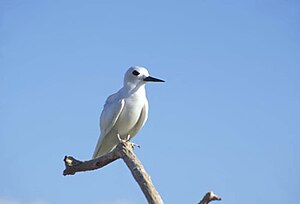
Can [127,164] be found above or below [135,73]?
below

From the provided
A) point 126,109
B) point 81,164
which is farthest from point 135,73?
point 81,164

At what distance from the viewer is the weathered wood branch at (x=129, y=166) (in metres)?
8.30

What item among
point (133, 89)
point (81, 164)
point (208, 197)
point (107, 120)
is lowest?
point (208, 197)

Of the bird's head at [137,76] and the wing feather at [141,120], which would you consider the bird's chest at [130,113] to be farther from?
the bird's head at [137,76]

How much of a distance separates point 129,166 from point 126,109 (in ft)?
7.13

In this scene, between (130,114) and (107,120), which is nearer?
(130,114)

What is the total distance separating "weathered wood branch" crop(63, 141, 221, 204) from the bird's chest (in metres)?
1.34

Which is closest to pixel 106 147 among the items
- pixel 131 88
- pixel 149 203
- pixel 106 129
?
pixel 106 129

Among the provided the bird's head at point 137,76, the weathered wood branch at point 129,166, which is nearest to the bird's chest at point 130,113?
the bird's head at point 137,76

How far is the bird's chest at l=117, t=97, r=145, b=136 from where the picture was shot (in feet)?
36.2

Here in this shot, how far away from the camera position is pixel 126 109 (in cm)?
1102

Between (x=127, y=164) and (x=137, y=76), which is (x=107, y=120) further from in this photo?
(x=127, y=164)

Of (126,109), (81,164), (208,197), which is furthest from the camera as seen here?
(126,109)

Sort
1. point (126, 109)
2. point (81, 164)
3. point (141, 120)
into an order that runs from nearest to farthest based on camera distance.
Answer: point (81, 164) < point (126, 109) < point (141, 120)
